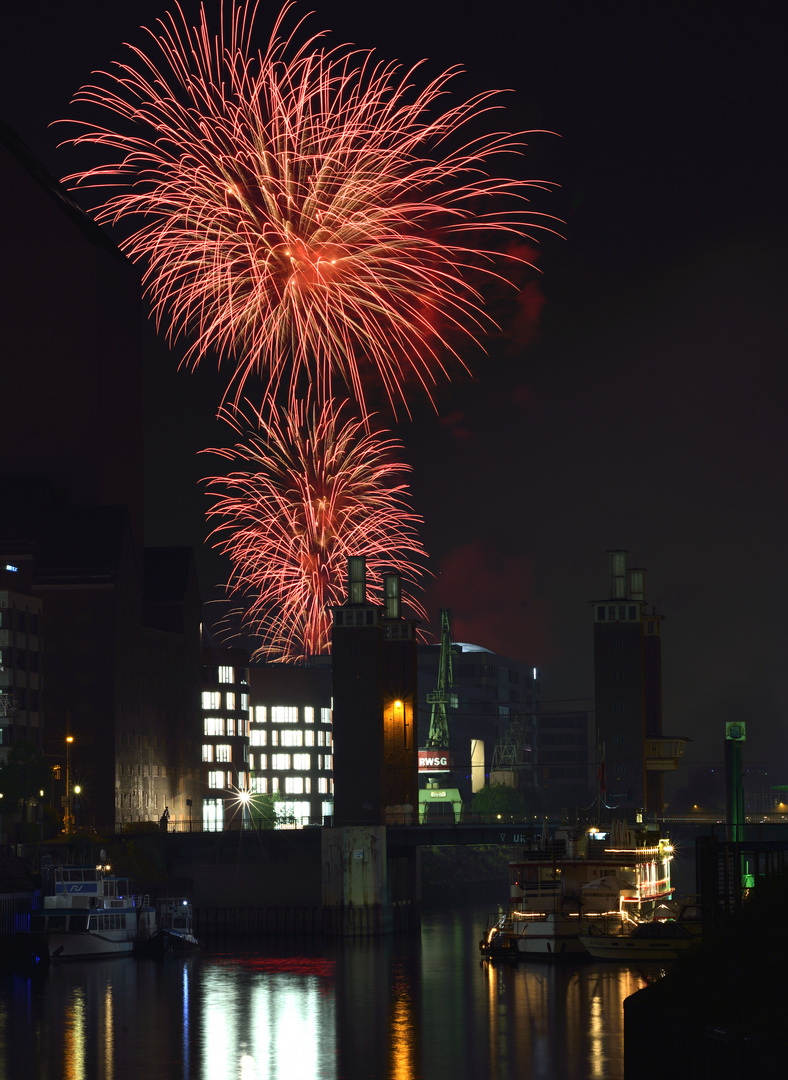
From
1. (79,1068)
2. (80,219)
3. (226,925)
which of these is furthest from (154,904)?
(80,219)

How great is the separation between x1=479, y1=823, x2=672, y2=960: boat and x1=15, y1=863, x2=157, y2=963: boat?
25446 mm

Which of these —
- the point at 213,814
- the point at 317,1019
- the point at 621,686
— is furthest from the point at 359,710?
the point at 317,1019

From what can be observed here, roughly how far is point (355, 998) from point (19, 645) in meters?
70.1

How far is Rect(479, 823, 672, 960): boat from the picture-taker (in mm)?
108125

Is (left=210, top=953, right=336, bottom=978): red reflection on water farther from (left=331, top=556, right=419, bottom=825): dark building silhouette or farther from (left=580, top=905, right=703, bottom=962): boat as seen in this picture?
(left=331, top=556, right=419, bottom=825): dark building silhouette

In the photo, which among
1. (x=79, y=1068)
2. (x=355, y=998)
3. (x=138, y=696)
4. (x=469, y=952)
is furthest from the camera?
(x=138, y=696)

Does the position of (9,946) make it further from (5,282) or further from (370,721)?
(5,282)

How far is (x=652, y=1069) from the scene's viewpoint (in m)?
41.5

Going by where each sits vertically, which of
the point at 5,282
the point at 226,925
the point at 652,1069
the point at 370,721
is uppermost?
the point at 5,282

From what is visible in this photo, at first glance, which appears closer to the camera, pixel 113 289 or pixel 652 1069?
pixel 652 1069

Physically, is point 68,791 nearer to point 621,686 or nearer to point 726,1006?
point 621,686

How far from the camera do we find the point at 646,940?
10475 cm

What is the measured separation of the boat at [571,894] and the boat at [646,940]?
2091 mm

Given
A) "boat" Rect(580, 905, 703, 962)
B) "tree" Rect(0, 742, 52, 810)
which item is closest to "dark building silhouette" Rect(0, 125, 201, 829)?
"tree" Rect(0, 742, 52, 810)
